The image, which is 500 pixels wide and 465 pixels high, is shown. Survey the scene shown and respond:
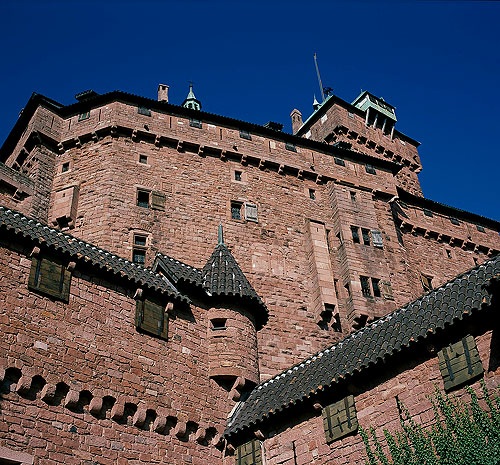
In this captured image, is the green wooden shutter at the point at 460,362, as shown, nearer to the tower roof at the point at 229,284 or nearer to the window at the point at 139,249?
the tower roof at the point at 229,284

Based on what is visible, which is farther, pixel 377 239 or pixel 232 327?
pixel 377 239

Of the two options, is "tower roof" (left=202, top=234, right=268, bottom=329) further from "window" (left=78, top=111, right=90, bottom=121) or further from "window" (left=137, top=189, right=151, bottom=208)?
"window" (left=78, top=111, right=90, bottom=121)

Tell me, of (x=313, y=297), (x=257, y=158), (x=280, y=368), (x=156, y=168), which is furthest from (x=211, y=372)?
(x=257, y=158)

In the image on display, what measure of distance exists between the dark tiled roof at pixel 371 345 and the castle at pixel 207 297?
6 centimetres

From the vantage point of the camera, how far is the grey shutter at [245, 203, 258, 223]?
96.5 feet

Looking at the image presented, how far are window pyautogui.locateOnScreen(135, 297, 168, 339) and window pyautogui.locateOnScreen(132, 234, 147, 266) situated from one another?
8750mm

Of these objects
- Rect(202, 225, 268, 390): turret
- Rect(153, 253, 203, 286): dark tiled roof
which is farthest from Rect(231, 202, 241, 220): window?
Rect(153, 253, 203, 286): dark tiled roof

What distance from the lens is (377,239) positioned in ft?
103

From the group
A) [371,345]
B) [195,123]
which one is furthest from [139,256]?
[371,345]

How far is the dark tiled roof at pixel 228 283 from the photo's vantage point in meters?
18.8

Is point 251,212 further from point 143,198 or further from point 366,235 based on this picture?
point 366,235

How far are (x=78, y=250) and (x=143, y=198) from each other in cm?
1241

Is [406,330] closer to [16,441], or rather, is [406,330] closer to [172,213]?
[16,441]

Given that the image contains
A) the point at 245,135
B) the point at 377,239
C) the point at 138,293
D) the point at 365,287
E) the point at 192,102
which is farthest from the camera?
the point at 192,102
